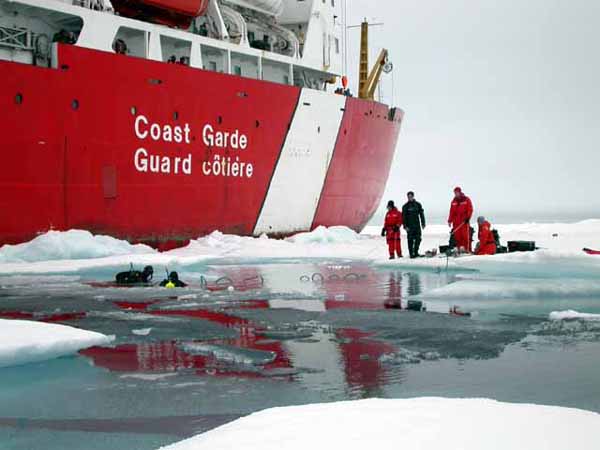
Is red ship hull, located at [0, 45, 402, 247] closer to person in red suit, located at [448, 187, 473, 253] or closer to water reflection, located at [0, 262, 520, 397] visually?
water reflection, located at [0, 262, 520, 397]

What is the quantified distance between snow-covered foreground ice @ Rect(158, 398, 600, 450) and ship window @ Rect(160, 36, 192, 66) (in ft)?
43.8

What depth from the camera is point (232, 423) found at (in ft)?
10.9

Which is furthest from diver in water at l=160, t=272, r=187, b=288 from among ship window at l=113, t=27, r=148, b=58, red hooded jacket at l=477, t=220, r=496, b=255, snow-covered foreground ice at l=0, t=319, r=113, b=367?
ship window at l=113, t=27, r=148, b=58

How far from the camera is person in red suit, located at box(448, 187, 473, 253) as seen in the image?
40.8 ft

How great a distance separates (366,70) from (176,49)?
11065 mm

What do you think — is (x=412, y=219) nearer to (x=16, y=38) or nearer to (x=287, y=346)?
(x=16, y=38)

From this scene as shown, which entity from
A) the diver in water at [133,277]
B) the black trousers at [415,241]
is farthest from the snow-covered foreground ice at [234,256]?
the diver in water at [133,277]

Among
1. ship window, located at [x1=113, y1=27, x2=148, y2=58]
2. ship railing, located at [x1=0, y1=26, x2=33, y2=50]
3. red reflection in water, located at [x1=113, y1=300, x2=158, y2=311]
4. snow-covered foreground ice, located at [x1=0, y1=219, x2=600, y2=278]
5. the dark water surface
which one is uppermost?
ship window, located at [x1=113, y1=27, x2=148, y2=58]

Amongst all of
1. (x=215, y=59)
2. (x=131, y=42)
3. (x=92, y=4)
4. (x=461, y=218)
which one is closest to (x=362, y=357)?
(x=461, y=218)

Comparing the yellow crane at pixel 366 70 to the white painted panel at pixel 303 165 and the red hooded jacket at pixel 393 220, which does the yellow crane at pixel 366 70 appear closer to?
the white painted panel at pixel 303 165

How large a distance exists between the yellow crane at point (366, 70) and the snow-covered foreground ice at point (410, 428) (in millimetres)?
23041

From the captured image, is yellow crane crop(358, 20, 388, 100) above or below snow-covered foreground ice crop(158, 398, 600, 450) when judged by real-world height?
above

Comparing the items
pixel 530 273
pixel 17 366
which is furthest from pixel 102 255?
pixel 17 366

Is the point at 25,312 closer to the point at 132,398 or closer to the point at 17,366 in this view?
the point at 17,366
